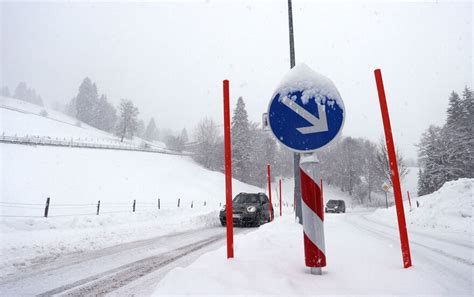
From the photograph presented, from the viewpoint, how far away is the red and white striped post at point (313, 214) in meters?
2.56

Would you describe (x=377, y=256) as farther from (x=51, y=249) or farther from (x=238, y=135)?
(x=238, y=135)

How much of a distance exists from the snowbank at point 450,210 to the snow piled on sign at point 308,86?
27.6ft

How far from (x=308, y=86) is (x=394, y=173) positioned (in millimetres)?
1476

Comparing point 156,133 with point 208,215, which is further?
point 156,133

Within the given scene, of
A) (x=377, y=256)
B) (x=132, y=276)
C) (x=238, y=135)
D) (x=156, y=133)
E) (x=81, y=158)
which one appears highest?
(x=156, y=133)

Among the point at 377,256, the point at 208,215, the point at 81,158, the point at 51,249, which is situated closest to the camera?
the point at 377,256

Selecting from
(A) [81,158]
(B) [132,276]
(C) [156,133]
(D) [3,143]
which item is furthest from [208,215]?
(C) [156,133]

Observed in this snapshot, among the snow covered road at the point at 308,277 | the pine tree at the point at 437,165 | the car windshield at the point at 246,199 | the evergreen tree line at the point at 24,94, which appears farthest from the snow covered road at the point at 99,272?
the evergreen tree line at the point at 24,94

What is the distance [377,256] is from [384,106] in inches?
84.9

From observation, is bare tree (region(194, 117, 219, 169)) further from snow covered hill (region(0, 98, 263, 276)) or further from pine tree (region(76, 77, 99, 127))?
pine tree (region(76, 77, 99, 127))

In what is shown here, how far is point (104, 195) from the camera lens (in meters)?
26.2

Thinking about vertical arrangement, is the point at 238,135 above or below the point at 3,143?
above

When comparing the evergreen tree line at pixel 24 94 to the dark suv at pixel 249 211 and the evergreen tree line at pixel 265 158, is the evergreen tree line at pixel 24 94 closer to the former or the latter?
the evergreen tree line at pixel 265 158

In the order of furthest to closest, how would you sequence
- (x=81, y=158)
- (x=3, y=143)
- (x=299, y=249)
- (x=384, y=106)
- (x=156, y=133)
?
1. (x=156, y=133)
2. (x=81, y=158)
3. (x=3, y=143)
4. (x=299, y=249)
5. (x=384, y=106)
